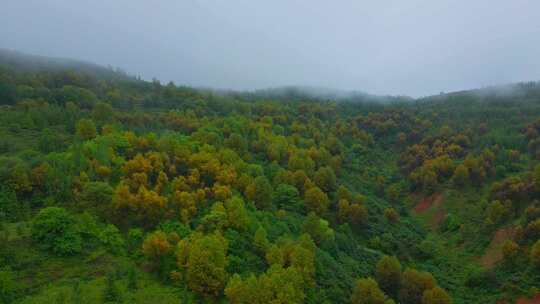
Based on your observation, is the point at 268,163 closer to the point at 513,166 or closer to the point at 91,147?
the point at 91,147

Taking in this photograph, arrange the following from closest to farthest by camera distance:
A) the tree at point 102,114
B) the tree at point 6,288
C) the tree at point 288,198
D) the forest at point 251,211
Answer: the tree at point 6,288, the forest at point 251,211, the tree at point 288,198, the tree at point 102,114

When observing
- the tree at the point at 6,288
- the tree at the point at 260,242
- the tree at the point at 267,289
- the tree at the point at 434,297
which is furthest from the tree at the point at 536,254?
the tree at the point at 6,288

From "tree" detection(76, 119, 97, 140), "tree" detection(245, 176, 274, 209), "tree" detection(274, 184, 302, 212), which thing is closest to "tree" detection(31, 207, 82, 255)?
"tree" detection(245, 176, 274, 209)

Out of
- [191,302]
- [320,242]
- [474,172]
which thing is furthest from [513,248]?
[191,302]

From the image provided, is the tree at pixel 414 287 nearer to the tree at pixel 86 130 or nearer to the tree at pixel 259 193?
the tree at pixel 259 193

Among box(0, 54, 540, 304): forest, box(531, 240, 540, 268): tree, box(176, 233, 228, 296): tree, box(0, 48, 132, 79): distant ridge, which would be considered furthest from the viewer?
box(0, 48, 132, 79): distant ridge

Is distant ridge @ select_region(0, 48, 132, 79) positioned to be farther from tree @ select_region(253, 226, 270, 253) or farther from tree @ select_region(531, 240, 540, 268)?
tree @ select_region(531, 240, 540, 268)

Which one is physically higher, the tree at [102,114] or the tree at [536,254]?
the tree at [102,114]
